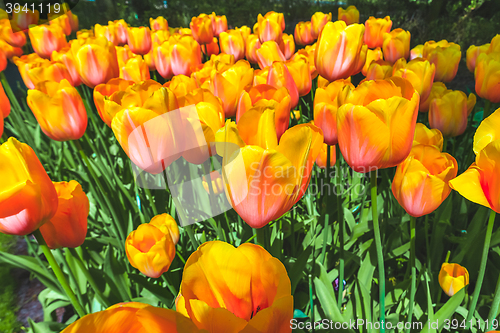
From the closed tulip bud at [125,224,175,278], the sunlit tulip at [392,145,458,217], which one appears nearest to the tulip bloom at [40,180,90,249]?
the closed tulip bud at [125,224,175,278]

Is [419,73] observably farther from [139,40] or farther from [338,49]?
[139,40]

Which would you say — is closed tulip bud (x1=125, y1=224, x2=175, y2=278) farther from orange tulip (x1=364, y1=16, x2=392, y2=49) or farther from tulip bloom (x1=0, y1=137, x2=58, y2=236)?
orange tulip (x1=364, y1=16, x2=392, y2=49)

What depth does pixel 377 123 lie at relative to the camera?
58 cm

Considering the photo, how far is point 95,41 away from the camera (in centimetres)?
122

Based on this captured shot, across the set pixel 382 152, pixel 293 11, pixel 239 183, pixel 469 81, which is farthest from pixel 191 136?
pixel 293 11

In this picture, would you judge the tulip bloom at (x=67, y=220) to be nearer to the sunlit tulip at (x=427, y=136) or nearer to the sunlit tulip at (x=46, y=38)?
the sunlit tulip at (x=427, y=136)

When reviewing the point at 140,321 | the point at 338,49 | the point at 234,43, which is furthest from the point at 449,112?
the point at 234,43

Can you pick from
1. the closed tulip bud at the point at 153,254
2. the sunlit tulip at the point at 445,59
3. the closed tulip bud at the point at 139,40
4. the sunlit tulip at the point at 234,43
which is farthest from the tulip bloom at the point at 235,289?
the closed tulip bud at the point at 139,40

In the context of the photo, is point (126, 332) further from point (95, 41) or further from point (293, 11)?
point (293, 11)

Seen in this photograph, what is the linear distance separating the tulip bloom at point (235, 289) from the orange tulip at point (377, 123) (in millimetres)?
336

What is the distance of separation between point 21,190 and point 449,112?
1.22 metres

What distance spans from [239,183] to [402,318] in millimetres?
825

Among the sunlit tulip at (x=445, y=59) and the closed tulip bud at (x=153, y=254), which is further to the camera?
the sunlit tulip at (x=445, y=59)

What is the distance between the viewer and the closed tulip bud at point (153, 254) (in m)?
0.81
